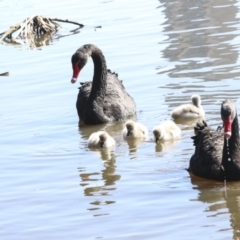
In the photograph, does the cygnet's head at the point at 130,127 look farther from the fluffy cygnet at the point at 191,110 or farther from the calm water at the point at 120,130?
the fluffy cygnet at the point at 191,110

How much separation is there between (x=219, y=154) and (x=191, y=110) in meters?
2.22

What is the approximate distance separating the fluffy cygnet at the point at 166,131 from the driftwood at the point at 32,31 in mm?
6982

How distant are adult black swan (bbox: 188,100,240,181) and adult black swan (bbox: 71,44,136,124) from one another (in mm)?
2632

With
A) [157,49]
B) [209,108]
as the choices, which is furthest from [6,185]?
[157,49]

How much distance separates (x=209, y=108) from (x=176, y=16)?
6.35 meters

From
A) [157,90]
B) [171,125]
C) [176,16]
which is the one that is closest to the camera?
[171,125]

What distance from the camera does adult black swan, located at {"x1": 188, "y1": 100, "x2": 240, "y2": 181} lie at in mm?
7469

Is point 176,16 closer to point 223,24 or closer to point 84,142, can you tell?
point 223,24

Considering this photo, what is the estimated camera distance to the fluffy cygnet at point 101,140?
29.9 feet

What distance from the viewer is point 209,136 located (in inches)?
A: 314

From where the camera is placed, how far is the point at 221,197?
7227 millimetres

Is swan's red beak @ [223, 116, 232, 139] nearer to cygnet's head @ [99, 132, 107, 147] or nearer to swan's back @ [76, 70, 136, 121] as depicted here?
cygnet's head @ [99, 132, 107, 147]

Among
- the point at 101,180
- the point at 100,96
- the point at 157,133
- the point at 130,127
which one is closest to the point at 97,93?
the point at 100,96

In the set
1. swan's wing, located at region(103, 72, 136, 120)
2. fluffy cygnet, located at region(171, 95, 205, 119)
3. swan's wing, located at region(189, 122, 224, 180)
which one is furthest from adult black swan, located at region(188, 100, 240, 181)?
swan's wing, located at region(103, 72, 136, 120)
